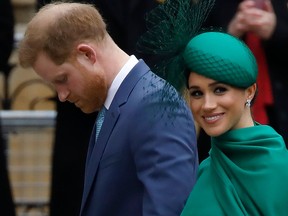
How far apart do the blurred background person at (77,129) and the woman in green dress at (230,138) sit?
177 cm

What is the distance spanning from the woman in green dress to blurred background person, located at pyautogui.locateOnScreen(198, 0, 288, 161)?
1588 millimetres

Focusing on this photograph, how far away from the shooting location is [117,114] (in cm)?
432

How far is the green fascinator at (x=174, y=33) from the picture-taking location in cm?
401

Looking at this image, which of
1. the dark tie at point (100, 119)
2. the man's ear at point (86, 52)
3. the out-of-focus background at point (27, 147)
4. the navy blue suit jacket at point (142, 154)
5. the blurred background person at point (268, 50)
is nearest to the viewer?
the navy blue suit jacket at point (142, 154)

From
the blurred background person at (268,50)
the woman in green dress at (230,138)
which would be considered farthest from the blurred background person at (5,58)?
the woman in green dress at (230,138)

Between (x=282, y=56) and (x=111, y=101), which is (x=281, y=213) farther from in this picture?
(x=282, y=56)

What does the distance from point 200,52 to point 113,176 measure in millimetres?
600

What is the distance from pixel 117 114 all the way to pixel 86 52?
0.77 ft

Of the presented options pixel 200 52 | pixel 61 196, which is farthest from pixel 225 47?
pixel 61 196

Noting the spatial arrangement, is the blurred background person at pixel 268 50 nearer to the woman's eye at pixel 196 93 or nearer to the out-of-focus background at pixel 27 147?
the woman's eye at pixel 196 93

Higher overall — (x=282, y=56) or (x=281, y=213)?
(x=281, y=213)

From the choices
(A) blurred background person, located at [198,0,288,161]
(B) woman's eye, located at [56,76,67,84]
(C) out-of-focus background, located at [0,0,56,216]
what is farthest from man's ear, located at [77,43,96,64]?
(C) out-of-focus background, located at [0,0,56,216]

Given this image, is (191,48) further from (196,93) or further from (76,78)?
(76,78)

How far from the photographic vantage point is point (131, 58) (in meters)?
4.42
